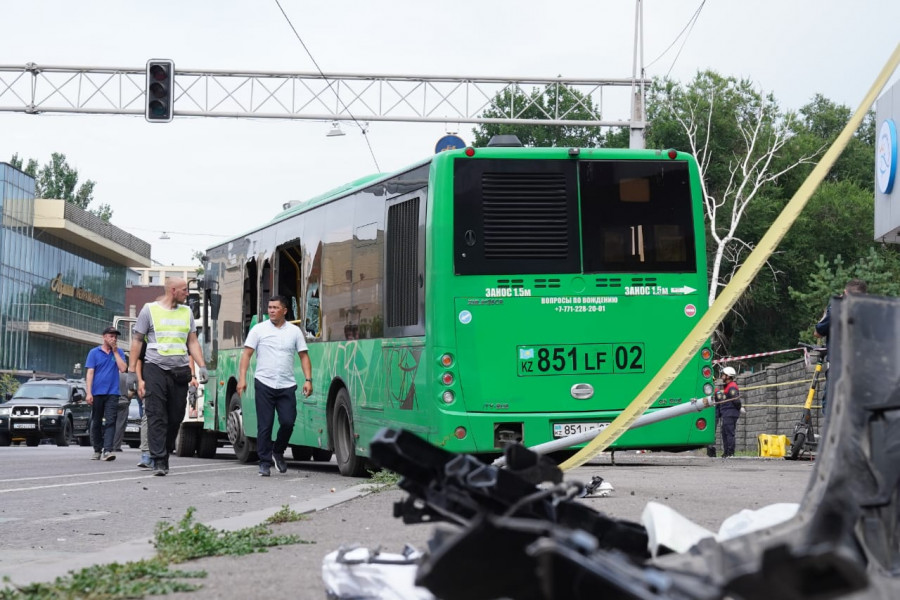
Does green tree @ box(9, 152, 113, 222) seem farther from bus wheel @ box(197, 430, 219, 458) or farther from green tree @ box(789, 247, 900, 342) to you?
bus wheel @ box(197, 430, 219, 458)

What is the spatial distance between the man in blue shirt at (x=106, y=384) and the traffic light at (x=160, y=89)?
27.6 ft

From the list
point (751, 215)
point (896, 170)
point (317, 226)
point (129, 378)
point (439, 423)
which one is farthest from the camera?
point (751, 215)

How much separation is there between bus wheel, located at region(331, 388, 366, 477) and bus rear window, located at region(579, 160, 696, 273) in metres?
3.37

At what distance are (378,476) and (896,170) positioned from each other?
729 inches

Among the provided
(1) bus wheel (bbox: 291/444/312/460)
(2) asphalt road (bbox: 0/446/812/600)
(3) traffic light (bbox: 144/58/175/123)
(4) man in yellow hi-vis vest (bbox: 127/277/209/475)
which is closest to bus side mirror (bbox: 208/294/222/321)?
(1) bus wheel (bbox: 291/444/312/460)

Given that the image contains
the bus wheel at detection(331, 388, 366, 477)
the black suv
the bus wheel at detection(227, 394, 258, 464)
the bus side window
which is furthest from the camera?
the black suv

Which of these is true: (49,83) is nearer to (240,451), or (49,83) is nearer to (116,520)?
(240,451)

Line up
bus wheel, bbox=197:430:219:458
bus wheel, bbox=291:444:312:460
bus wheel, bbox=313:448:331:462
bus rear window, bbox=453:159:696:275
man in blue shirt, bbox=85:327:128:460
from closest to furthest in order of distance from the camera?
bus rear window, bbox=453:159:696:275 < bus wheel, bbox=291:444:312:460 < man in blue shirt, bbox=85:327:128:460 < bus wheel, bbox=313:448:331:462 < bus wheel, bbox=197:430:219:458

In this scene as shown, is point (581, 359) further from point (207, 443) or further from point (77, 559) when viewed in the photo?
point (207, 443)

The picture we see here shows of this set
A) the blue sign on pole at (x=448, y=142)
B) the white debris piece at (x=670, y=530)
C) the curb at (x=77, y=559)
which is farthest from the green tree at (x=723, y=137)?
the white debris piece at (x=670, y=530)

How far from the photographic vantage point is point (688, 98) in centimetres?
5975

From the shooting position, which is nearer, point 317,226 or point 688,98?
point 317,226

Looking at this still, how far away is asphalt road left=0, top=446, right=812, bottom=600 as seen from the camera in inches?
230

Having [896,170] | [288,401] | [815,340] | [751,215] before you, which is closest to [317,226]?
[288,401]
